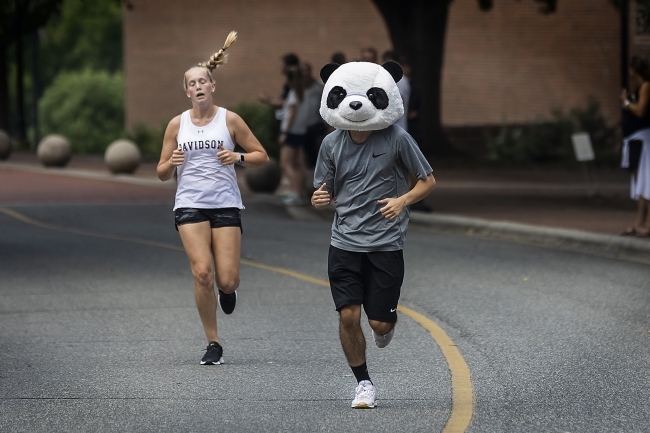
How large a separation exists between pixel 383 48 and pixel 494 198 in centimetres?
1787

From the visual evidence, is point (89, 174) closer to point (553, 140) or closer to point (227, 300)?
point (553, 140)

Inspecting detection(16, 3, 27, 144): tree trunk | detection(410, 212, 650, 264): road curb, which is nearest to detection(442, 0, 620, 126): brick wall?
detection(16, 3, 27, 144): tree trunk

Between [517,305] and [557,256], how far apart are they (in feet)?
10.3

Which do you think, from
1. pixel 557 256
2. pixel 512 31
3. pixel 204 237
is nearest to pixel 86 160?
pixel 512 31

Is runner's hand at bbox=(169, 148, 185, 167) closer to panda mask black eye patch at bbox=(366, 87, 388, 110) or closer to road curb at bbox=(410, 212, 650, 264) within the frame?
panda mask black eye patch at bbox=(366, 87, 388, 110)

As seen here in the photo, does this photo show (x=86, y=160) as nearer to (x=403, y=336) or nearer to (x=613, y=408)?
(x=403, y=336)

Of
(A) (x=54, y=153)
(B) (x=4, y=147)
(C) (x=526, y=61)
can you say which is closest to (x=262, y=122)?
(B) (x=4, y=147)

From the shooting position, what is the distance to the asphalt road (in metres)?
6.13

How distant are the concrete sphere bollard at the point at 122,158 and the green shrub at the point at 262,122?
5.64 meters

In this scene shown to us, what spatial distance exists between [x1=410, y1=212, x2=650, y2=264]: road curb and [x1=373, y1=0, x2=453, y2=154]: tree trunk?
11.0m

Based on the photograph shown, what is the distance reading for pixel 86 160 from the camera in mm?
31453

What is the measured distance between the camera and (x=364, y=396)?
243 inches

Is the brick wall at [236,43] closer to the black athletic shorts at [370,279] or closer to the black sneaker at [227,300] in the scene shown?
the black sneaker at [227,300]

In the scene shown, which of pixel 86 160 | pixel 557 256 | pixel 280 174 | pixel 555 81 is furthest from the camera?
pixel 555 81
